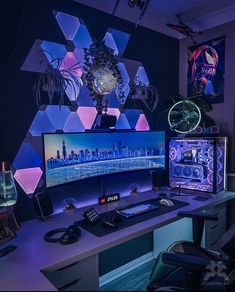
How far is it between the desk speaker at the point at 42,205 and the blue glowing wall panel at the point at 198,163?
4.21ft

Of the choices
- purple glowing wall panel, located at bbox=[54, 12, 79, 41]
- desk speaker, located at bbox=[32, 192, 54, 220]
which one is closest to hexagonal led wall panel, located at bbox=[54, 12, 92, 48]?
purple glowing wall panel, located at bbox=[54, 12, 79, 41]

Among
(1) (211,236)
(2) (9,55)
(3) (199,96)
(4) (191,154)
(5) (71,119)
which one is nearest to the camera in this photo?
(2) (9,55)

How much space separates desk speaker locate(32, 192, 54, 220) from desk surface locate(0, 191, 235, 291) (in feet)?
0.17

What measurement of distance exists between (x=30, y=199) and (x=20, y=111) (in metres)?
0.62

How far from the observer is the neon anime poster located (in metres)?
2.44

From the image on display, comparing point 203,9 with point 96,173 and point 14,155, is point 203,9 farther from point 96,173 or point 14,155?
point 14,155

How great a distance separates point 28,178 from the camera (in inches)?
65.9

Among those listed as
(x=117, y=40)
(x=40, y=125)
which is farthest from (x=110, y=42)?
(x=40, y=125)

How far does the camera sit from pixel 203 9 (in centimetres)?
232

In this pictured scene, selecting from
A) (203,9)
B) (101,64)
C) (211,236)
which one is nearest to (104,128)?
(101,64)

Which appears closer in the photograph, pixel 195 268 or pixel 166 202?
pixel 195 268

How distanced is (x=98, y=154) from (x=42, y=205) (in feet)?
1.89

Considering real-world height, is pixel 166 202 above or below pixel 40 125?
below

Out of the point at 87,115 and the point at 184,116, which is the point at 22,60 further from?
the point at 184,116
